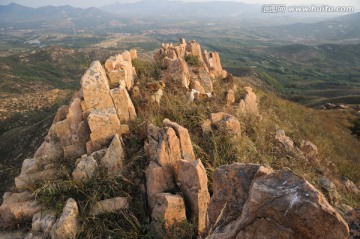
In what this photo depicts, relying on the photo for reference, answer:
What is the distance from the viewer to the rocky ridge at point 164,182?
3.56 m

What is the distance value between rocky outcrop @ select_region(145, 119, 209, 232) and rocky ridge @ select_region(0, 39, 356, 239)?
0.02 metres

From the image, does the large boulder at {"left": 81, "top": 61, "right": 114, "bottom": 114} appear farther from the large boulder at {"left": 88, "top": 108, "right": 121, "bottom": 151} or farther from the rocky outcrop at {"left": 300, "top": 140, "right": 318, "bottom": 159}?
the rocky outcrop at {"left": 300, "top": 140, "right": 318, "bottom": 159}

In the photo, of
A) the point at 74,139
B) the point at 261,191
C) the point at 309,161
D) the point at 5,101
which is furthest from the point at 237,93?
the point at 5,101

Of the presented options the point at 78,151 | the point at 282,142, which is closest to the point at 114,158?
the point at 78,151

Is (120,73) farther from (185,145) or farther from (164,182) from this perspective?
(164,182)

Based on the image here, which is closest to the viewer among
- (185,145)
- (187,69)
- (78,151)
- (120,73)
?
(185,145)

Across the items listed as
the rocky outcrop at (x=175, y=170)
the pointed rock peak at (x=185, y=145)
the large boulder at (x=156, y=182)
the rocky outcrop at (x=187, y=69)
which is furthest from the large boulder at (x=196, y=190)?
the rocky outcrop at (x=187, y=69)

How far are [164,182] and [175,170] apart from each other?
0.38 metres

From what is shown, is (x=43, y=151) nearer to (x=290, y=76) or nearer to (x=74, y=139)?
(x=74, y=139)

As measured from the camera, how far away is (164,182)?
6.55m

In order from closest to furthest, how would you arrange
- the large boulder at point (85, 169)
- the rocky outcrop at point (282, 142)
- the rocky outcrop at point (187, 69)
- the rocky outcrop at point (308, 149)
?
the large boulder at point (85, 169)
the rocky outcrop at point (282, 142)
the rocky outcrop at point (308, 149)
the rocky outcrop at point (187, 69)

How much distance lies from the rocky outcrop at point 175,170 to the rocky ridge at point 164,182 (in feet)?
0.07

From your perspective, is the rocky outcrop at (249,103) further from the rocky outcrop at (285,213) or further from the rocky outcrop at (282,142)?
the rocky outcrop at (285,213)

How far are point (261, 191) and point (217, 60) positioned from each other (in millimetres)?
21366
